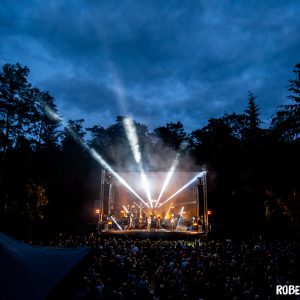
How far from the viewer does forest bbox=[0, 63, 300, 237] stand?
78.3 feet

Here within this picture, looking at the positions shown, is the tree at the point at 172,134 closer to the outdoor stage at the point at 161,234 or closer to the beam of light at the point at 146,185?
the beam of light at the point at 146,185

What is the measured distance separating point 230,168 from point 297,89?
431 inches

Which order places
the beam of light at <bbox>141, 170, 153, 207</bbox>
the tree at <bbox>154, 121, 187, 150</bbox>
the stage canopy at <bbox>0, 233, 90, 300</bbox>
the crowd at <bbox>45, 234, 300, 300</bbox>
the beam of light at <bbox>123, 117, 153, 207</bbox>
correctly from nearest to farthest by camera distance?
the stage canopy at <bbox>0, 233, 90, 300</bbox> → the crowd at <bbox>45, 234, 300, 300</bbox> → the beam of light at <bbox>141, 170, 153, 207</bbox> → the beam of light at <bbox>123, 117, 153, 207</bbox> → the tree at <bbox>154, 121, 187, 150</bbox>

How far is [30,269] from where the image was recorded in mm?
2750

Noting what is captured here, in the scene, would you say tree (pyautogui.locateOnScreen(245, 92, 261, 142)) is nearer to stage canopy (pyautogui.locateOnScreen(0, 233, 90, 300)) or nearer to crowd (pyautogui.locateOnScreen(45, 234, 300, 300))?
crowd (pyautogui.locateOnScreen(45, 234, 300, 300))

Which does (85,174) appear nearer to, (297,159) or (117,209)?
(117,209)

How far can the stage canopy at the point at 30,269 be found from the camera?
2.42 metres

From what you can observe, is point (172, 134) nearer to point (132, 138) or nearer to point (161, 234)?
point (132, 138)

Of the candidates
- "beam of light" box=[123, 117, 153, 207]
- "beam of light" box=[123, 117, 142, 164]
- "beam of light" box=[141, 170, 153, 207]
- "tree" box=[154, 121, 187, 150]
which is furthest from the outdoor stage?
"tree" box=[154, 121, 187, 150]

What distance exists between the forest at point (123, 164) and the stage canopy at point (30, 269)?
20835 mm

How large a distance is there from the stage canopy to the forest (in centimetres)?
2084

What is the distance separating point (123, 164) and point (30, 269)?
3787 cm

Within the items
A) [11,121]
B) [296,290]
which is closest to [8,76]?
[11,121]

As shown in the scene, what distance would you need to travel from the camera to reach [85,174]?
3559 centimetres
